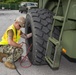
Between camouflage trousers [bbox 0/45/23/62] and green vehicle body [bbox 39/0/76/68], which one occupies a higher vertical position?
green vehicle body [bbox 39/0/76/68]

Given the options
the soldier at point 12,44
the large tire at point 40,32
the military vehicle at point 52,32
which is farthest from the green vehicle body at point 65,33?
the soldier at point 12,44

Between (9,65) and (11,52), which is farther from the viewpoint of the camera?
(11,52)

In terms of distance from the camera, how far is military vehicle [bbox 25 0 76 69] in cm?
384

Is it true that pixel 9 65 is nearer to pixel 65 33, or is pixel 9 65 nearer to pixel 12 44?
pixel 12 44

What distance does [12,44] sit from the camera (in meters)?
5.25

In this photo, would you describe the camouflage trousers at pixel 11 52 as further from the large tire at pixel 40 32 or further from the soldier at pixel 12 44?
the large tire at pixel 40 32

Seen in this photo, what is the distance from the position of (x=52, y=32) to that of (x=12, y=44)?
1.01 m

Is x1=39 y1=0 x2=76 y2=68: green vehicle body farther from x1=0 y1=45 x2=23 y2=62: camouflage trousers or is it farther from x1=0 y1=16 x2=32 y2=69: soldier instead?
x1=0 y1=45 x2=23 y2=62: camouflage trousers

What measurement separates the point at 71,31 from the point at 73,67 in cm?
142

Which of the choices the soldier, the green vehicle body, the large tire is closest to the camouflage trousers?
the soldier

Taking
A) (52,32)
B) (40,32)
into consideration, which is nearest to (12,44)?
(40,32)

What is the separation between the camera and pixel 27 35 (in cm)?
549

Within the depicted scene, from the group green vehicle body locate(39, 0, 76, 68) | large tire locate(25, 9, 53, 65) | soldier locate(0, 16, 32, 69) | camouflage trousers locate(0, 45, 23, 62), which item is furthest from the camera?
camouflage trousers locate(0, 45, 23, 62)

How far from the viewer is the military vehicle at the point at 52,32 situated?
12.6 feet
